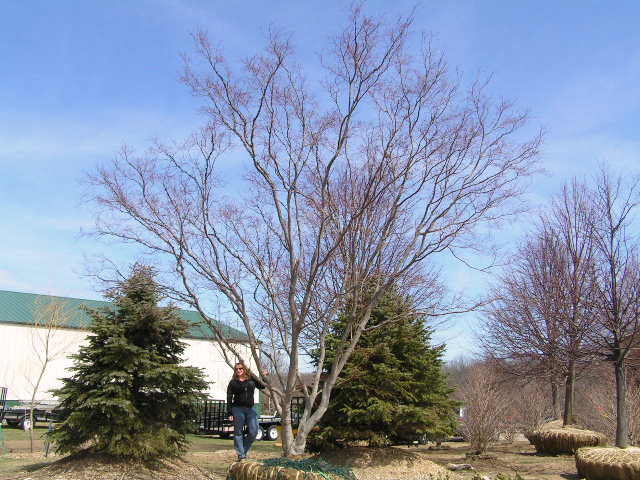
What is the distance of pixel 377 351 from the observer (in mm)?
10711

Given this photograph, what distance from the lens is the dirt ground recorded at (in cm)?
844

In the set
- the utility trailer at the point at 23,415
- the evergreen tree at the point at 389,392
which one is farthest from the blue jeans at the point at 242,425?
the utility trailer at the point at 23,415

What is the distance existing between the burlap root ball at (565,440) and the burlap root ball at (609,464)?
15.1ft

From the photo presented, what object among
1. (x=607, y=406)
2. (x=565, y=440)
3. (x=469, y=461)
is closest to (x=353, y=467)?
(x=469, y=461)

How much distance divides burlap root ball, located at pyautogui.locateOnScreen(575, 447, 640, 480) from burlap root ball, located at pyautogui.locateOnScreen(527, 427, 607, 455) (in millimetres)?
4609

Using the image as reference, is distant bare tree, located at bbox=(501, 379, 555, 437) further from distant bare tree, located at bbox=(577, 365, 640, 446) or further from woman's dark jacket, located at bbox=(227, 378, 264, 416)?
woman's dark jacket, located at bbox=(227, 378, 264, 416)

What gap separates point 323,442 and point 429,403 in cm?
216

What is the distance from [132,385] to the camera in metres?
9.07

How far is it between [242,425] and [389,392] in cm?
301

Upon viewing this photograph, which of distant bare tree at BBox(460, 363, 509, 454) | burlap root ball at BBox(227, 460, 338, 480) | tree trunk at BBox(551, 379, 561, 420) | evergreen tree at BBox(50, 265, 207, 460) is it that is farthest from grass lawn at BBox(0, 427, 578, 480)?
tree trunk at BBox(551, 379, 561, 420)

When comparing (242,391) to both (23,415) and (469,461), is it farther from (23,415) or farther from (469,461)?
(23,415)

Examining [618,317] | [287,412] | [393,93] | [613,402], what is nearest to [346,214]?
[393,93]

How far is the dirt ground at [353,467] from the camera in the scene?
8.44 meters

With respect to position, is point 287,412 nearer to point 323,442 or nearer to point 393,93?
point 323,442
